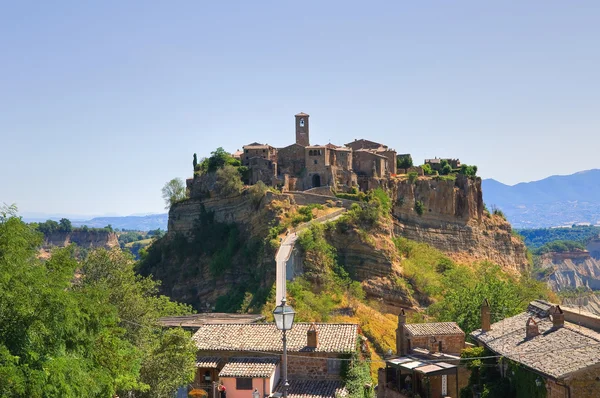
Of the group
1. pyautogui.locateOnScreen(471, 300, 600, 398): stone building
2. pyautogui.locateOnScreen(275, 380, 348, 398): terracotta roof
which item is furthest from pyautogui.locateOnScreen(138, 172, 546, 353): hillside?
pyautogui.locateOnScreen(275, 380, 348, 398): terracotta roof

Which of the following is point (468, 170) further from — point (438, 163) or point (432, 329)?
point (432, 329)

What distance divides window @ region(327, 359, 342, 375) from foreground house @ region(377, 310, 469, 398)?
3655 mm

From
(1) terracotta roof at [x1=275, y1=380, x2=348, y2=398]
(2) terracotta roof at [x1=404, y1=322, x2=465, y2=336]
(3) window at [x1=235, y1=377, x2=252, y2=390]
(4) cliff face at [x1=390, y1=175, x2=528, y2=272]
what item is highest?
(4) cliff face at [x1=390, y1=175, x2=528, y2=272]

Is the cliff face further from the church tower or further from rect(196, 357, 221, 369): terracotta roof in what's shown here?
rect(196, 357, 221, 369): terracotta roof

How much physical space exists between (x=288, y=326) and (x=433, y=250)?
65335 millimetres

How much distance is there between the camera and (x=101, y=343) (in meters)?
26.8

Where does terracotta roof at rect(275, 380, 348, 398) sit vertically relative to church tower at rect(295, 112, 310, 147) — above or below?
below

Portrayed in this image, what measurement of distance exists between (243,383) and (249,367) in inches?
33.4

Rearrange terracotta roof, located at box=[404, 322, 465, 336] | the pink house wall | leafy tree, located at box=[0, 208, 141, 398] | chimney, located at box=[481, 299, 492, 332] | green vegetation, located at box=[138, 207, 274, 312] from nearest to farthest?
leafy tree, located at box=[0, 208, 141, 398], the pink house wall, chimney, located at box=[481, 299, 492, 332], terracotta roof, located at box=[404, 322, 465, 336], green vegetation, located at box=[138, 207, 274, 312]

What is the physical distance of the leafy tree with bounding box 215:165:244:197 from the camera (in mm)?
77438

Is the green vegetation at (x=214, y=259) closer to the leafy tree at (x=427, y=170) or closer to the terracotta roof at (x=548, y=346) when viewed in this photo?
the leafy tree at (x=427, y=170)

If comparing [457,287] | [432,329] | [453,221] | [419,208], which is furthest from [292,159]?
[432,329]

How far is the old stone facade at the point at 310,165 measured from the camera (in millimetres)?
77188

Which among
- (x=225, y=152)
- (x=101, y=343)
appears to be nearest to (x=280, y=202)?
(x=225, y=152)
